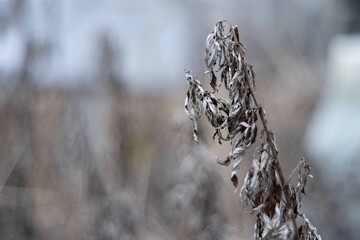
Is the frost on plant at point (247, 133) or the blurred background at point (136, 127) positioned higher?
the frost on plant at point (247, 133)

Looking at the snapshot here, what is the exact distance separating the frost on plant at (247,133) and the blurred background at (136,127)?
1.06m

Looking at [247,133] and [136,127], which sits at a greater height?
[247,133]

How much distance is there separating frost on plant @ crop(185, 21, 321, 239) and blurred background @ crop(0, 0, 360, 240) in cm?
106

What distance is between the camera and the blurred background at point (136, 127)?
234cm

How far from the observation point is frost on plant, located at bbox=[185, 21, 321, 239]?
0.92m

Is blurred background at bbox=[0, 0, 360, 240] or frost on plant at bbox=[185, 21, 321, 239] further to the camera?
blurred background at bbox=[0, 0, 360, 240]

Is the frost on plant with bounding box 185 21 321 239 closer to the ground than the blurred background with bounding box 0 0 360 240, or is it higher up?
higher up

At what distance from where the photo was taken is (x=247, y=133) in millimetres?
924

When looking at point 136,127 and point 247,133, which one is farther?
point 136,127

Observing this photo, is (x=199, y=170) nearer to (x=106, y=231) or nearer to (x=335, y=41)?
(x=106, y=231)

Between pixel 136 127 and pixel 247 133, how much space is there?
7.12 feet

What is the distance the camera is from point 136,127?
121 inches

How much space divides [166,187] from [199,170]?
2.83 feet

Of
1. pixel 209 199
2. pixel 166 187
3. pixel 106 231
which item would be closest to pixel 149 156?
pixel 166 187
